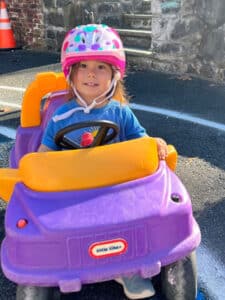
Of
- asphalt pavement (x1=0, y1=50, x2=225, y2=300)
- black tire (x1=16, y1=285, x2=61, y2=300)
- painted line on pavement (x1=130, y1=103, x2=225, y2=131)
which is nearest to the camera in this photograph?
black tire (x1=16, y1=285, x2=61, y2=300)

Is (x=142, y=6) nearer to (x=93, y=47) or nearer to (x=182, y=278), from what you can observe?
(x=93, y=47)

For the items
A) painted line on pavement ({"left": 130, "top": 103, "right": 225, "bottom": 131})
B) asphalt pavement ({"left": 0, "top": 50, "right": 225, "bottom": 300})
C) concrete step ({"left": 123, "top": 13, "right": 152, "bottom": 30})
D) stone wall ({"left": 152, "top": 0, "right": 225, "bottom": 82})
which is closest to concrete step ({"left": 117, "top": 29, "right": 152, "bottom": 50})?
concrete step ({"left": 123, "top": 13, "right": 152, "bottom": 30})

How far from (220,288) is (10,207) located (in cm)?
108

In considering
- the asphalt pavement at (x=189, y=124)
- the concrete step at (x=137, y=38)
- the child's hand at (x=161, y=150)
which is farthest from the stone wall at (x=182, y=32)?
the child's hand at (x=161, y=150)

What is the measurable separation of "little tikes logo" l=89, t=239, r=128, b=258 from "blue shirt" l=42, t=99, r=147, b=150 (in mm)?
689

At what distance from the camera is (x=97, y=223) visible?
184 centimetres

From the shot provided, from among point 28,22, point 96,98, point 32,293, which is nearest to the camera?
point 32,293

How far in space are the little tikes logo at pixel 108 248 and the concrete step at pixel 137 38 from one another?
5199mm

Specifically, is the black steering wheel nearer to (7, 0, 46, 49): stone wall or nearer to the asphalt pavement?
the asphalt pavement

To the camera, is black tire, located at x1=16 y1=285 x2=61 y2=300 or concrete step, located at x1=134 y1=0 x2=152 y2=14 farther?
concrete step, located at x1=134 y1=0 x2=152 y2=14

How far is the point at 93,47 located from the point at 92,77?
0.15 m

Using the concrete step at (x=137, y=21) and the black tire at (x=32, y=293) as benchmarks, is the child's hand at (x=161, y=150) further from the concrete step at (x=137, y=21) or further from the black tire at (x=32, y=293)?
the concrete step at (x=137, y=21)

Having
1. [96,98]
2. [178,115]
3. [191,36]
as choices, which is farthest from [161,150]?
[191,36]

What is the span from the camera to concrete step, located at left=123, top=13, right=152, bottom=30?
288 inches
